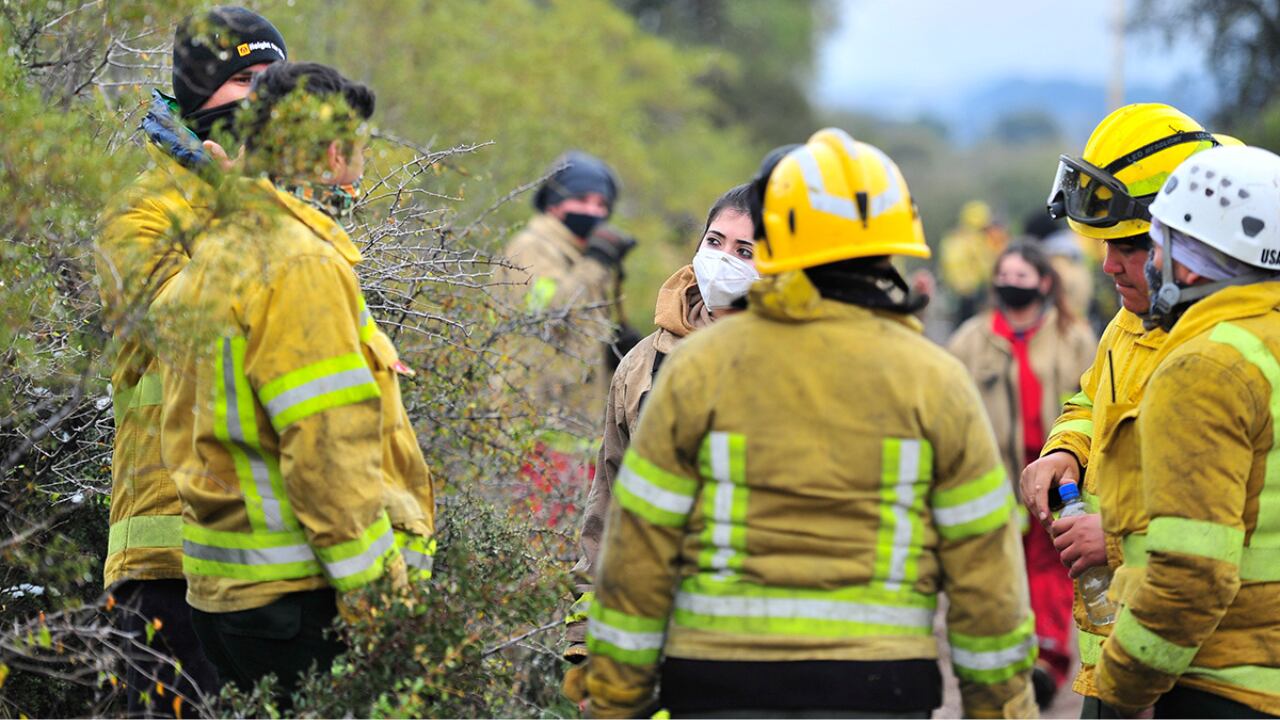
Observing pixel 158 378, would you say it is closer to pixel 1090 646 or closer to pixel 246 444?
pixel 246 444

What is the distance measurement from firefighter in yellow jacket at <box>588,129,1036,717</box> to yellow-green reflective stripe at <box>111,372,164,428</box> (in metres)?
1.37

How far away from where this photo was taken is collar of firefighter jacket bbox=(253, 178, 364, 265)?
11.2 feet

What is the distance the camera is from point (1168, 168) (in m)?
4.05

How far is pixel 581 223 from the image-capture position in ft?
31.7

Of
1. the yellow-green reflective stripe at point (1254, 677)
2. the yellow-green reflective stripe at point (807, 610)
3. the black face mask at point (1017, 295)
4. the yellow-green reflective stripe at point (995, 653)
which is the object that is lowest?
the black face mask at point (1017, 295)

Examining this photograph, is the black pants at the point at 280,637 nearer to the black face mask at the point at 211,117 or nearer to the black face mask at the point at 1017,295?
the black face mask at the point at 211,117

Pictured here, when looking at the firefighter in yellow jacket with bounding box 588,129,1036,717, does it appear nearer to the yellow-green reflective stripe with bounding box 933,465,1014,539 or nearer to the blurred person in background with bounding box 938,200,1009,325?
the yellow-green reflective stripe with bounding box 933,465,1014,539

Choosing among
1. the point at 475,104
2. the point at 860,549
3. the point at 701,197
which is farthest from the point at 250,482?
the point at 701,197

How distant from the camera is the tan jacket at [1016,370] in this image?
340 inches

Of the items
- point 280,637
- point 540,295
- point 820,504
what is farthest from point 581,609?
point 540,295

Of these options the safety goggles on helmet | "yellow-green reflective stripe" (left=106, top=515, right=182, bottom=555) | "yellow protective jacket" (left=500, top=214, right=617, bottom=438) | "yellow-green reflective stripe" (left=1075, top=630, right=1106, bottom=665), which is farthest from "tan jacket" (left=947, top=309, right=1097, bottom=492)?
"yellow-green reflective stripe" (left=106, top=515, right=182, bottom=555)

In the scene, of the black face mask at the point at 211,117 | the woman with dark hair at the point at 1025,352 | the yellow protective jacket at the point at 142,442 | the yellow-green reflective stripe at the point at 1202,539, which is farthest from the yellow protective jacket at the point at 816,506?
the woman with dark hair at the point at 1025,352

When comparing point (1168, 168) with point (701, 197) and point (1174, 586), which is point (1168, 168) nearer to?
point (1174, 586)

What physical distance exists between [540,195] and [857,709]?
7314 mm
